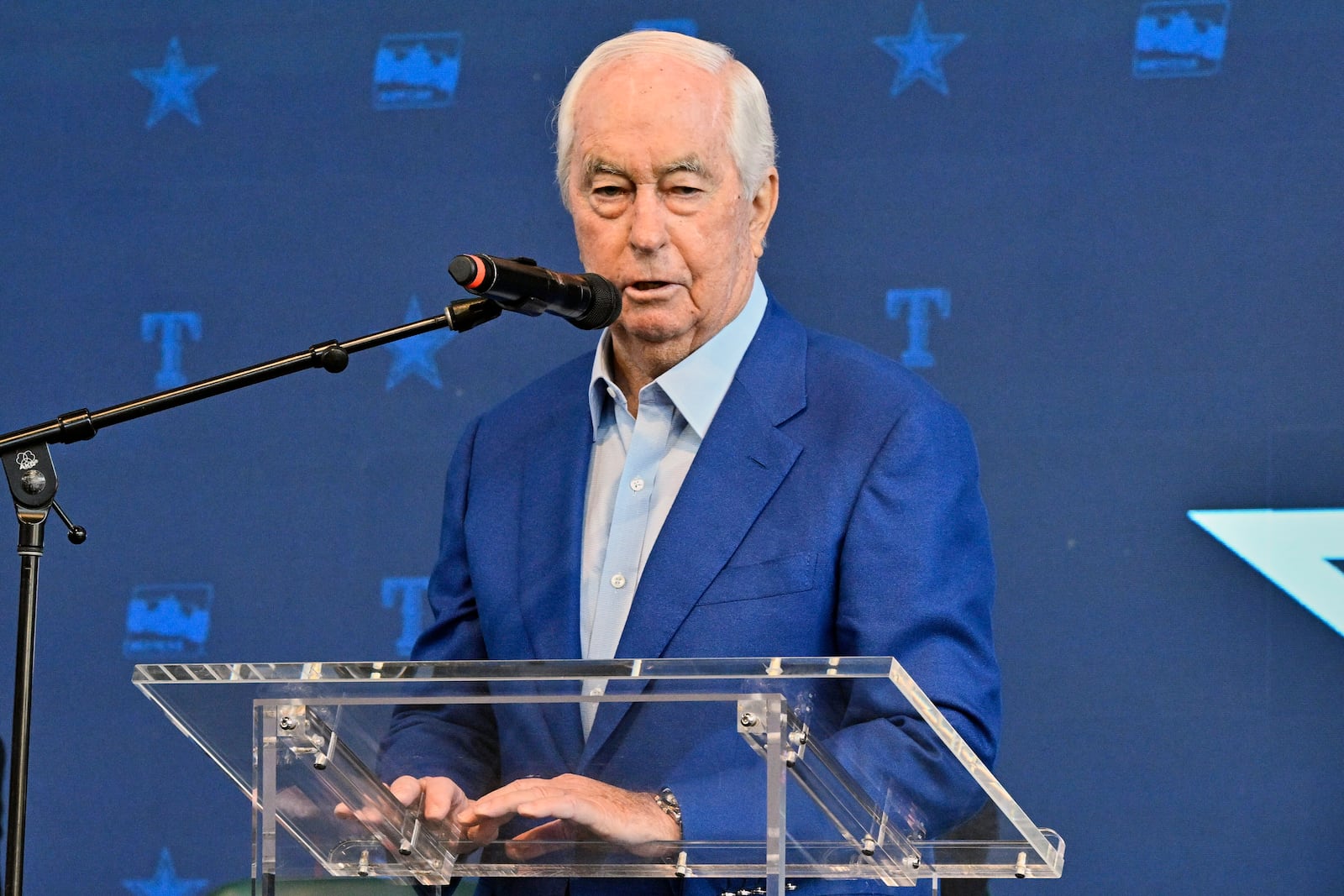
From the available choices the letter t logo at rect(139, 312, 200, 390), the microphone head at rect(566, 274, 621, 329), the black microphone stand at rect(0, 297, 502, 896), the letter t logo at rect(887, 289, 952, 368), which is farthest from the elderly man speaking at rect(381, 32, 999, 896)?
the letter t logo at rect(139, 312, 200, 390)

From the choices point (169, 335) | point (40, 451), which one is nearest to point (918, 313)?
point (169, 335)

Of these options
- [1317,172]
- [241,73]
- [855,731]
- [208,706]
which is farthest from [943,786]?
[241,73]

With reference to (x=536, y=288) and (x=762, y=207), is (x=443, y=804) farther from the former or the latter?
(x=762, y=207)

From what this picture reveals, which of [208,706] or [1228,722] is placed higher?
[1228,722]

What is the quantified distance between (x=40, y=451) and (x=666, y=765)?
2.56 feet

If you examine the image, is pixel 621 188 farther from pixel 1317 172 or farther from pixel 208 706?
pixel 1317 172

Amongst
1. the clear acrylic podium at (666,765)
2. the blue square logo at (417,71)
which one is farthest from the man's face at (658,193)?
the blue square logo at (417,71)

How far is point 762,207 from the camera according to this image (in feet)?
7.72

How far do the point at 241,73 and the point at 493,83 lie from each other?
1.79ft

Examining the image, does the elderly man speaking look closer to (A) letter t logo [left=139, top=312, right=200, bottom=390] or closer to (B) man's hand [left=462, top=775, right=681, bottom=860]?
(B) man's hand [left=462, top=775, right=681, bottom=860]

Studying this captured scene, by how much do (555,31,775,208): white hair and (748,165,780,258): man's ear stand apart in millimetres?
29

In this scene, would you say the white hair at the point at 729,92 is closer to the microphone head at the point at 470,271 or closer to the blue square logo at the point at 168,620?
the microphone head at the point at 470,271

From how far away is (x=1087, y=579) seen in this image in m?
3.16

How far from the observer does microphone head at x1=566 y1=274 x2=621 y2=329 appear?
1766 millimetres
